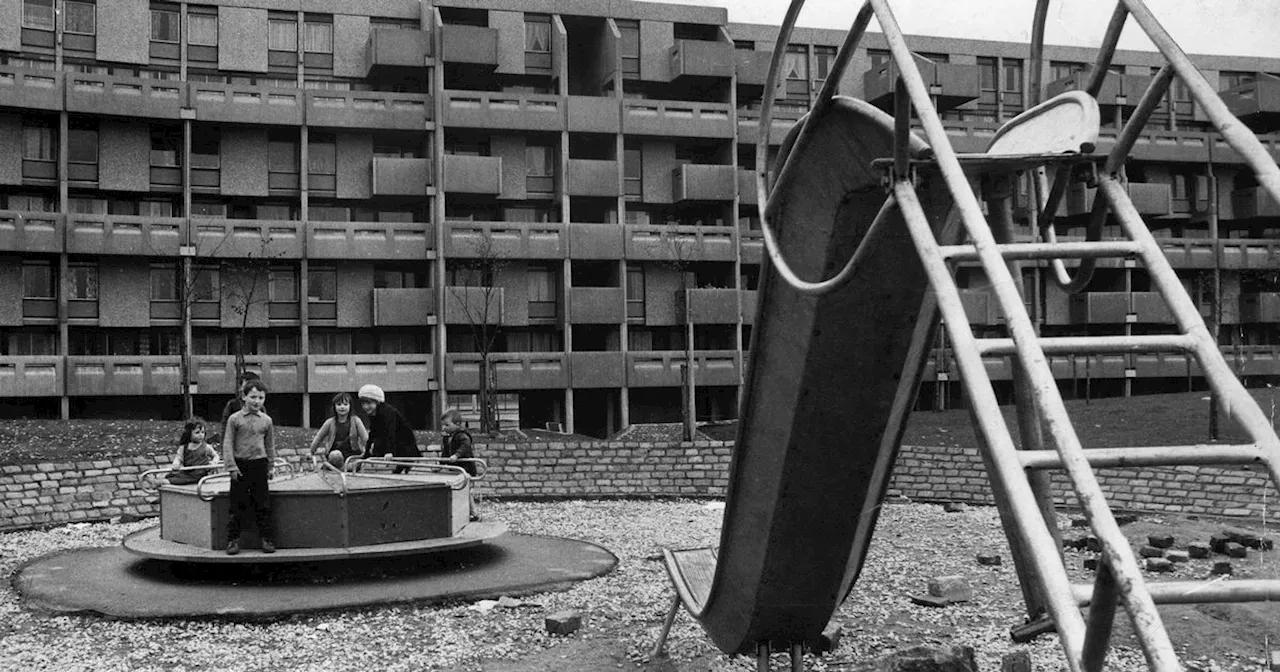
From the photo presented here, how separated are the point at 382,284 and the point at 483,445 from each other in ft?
60.3

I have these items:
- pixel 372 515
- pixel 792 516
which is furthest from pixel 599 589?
pixel 792 516

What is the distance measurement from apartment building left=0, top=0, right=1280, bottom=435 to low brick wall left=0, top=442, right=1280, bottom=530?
14375 mm

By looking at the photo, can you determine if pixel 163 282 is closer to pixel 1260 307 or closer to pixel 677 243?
pixel 677 243

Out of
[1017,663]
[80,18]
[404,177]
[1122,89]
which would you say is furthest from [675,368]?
[1017,663]

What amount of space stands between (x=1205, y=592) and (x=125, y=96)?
41.5 meters

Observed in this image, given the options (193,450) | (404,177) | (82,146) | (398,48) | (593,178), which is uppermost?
(398,48)

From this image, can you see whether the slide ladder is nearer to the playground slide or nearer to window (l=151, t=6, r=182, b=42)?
the playground slide

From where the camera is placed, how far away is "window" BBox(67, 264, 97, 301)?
131 feet

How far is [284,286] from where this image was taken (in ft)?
138

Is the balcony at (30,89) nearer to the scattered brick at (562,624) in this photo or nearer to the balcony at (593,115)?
the balcony at (593,115)

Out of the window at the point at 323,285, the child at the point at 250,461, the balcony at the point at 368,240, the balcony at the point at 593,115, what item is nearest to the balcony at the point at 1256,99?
the balcony at the point at 593,115

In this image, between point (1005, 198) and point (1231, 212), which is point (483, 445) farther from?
point (1231, 212)

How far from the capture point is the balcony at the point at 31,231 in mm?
37250

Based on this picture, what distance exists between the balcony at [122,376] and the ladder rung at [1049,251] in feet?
128
